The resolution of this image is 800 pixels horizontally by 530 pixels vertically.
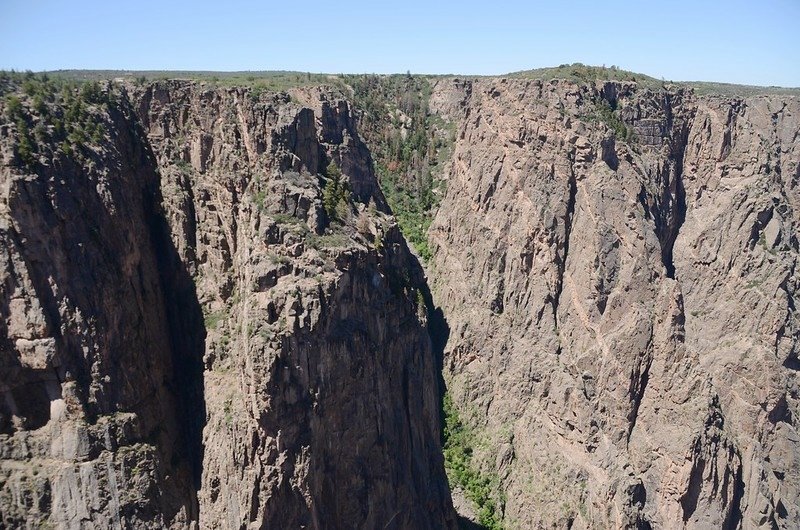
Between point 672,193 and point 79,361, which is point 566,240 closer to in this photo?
point 672,193

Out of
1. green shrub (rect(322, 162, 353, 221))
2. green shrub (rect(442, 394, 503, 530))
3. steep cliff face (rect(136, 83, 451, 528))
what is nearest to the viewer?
steep cliff face (rect(136, 83, 451, 528))

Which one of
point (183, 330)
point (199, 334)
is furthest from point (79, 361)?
point (183, 330)

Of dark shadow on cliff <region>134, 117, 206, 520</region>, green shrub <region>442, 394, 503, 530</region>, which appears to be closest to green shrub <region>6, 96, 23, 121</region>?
dark shadow on cliff <region>134, 117, 206, 520</region>

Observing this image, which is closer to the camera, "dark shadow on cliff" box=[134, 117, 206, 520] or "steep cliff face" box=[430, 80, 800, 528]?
"dark shadow on cliff" box=[134, 117, 206, 520]

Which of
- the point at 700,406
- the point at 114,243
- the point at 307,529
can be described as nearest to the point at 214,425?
the point at 307,529

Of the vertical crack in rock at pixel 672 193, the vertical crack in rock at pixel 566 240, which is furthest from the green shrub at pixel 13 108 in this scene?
the vertical crack in rock at pixel 672 193

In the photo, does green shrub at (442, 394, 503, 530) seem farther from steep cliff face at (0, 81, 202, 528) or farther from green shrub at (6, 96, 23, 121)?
green shrub at (6, 96, 23, 121)

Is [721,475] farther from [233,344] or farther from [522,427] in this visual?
[233,344]
